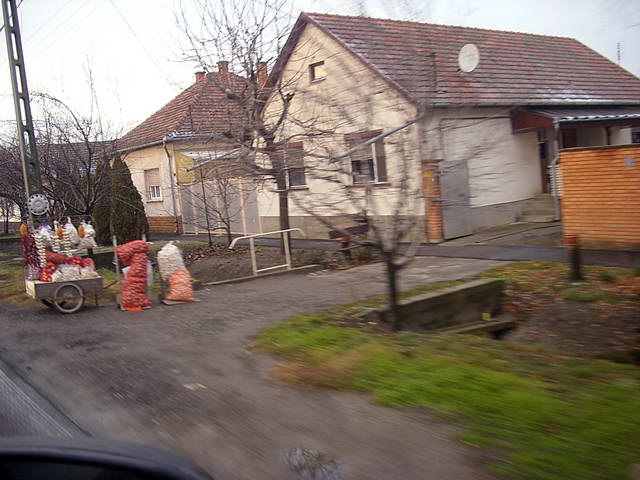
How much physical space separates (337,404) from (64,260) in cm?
715

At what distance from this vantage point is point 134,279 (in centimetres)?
1015

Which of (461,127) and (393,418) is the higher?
(461,127)

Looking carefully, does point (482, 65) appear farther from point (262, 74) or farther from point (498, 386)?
point (498, 386)

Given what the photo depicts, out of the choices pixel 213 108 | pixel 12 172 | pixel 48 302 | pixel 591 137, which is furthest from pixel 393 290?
pixel 591 137

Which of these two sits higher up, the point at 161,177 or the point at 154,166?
the point at 154,166

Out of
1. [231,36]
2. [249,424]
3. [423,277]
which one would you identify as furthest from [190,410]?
[231,36]

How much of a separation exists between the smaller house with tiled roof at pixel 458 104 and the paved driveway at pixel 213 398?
83.4 inches

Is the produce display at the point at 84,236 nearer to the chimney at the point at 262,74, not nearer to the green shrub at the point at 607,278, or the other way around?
the chimney at the point at 262,74

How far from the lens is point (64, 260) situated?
1045 cm

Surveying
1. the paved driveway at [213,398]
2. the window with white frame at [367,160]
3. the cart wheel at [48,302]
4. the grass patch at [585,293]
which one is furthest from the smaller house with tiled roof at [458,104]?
the cart wheel at [48,302]

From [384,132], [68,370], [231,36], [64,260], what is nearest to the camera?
[68,370]

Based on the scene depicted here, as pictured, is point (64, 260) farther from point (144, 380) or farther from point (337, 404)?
point (337, 404)

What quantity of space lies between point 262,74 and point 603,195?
7.63m

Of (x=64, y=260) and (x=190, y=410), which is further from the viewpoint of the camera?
(x=64, y=260)
